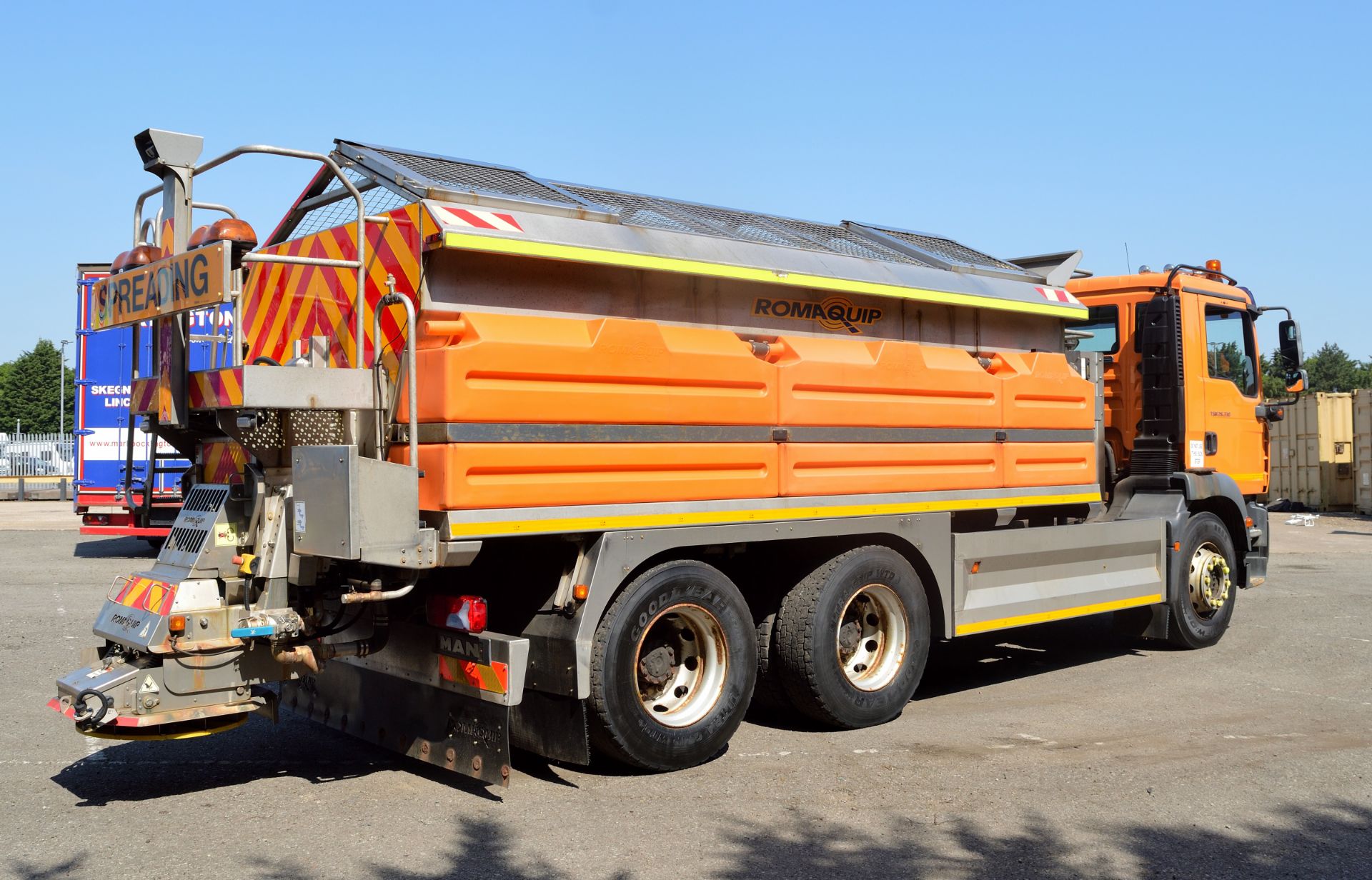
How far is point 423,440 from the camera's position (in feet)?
17.1

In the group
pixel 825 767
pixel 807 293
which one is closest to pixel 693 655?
pixel 825 767

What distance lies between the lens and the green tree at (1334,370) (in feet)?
322

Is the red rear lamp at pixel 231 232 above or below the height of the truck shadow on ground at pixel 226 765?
above

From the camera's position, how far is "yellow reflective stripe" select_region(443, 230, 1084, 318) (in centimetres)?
536

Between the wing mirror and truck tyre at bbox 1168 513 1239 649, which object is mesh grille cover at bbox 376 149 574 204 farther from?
the wing mirror

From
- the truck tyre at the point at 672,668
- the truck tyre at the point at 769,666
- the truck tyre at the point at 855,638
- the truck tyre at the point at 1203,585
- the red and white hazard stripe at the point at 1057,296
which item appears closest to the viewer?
the truck tyre at the point at 672,668

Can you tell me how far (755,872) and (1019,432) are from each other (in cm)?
424

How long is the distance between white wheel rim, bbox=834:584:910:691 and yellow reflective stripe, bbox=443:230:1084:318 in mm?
1718

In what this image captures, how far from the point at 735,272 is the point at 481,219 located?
149 cm

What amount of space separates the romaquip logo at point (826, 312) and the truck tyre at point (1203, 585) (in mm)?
3512

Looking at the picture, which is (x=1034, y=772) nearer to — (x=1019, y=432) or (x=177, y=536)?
(x=1019, y=432)

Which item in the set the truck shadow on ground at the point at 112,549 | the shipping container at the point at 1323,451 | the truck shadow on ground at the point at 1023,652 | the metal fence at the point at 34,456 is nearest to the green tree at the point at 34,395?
the metal fence at the point at 34,456

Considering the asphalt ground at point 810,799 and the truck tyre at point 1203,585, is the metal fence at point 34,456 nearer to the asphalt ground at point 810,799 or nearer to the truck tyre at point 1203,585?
the asphalt ground at point 810,799

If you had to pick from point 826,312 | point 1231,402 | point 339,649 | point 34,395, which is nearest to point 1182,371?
point 1231,402
